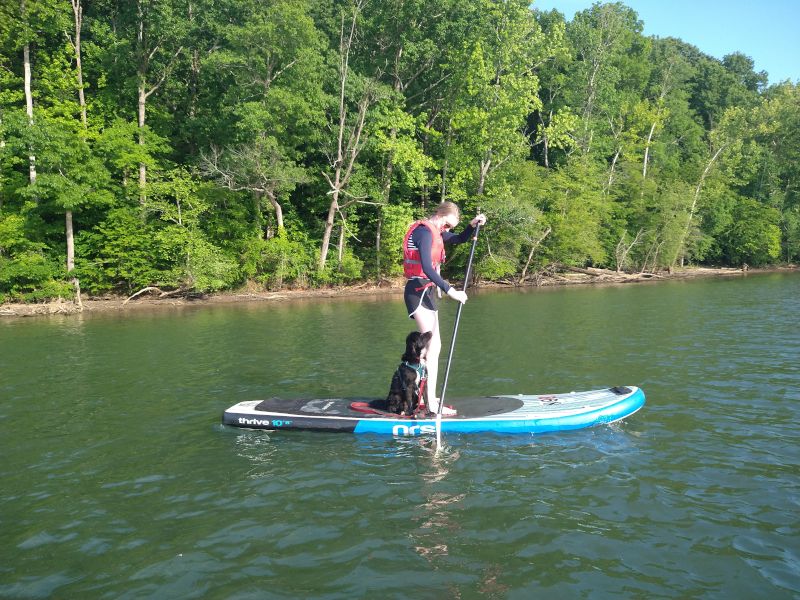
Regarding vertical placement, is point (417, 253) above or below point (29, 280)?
above

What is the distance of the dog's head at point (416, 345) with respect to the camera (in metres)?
7.11

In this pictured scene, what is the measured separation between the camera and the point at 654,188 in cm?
4272

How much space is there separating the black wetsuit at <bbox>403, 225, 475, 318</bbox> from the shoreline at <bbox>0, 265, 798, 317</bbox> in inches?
770

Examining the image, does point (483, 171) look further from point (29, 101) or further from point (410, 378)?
point (410, 378)

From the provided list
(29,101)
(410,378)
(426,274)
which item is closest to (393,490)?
(410,378)

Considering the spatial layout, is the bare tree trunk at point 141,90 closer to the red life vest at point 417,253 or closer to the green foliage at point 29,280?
the green foliage at point 29,280

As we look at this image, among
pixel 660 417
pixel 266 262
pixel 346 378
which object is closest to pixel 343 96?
pixel 266 262

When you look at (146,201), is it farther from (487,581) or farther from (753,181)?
(753,181)

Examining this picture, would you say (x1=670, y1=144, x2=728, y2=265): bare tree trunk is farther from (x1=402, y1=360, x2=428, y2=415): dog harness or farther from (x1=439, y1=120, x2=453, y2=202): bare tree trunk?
(x1=402, y1=360, x2=428, y2=415): dog harness

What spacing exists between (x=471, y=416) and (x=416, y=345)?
3.91 ft

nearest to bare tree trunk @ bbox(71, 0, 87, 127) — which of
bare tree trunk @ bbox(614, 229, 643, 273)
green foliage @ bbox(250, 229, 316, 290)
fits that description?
green foliage @ bbox(250, 229, 316, 290)

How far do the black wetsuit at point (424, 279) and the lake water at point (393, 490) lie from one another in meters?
1.80

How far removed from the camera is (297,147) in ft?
110

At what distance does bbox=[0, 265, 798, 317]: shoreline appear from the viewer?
2294cm
